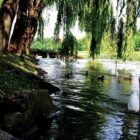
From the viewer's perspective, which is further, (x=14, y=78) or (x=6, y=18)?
(x=6, y=18)

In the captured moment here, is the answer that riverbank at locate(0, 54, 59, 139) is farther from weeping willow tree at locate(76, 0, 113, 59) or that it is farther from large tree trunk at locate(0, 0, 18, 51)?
weeping willow tree at locate(76, 0, 113, 59)

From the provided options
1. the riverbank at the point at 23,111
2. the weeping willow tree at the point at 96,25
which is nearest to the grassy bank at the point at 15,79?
the riverbank at the point at 23,111

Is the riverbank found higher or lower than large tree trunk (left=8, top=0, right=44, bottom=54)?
lower

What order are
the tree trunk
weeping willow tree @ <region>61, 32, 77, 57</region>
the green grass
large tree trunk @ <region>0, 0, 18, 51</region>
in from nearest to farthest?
the green grass, large tree trunk @ <region>0, 0, 18, 51</region>, the tree trunk, weeping willow tree @ <region>61, 32, 77, 57</region>

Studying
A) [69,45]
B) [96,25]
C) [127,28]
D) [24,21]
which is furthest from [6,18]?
[69,45]

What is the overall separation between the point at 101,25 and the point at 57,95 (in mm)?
Answer: 4367

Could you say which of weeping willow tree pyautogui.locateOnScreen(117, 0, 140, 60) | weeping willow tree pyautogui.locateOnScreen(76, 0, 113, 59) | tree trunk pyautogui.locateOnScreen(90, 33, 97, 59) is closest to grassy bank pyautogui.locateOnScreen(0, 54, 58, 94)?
tree trunk pyautogui.locateOnScreen(90, 33, 97, 59)

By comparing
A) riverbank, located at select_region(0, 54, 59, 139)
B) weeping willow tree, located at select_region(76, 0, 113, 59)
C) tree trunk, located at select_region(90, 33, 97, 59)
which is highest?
weeping willow tree, located at select_region(76, 0, 113, 59)

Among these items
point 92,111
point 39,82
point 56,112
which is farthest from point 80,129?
point 39,82

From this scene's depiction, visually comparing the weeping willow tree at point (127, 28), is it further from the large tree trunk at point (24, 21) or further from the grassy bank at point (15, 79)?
the large tree trunk at point (24, 21)

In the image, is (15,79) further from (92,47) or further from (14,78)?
(92,47)

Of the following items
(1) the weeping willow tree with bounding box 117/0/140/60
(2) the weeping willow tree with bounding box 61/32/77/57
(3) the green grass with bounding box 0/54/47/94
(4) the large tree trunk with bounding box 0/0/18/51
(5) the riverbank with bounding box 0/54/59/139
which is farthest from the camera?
(2) the weeping willow tree with bounding box 61/32/77/57

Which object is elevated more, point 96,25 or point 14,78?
point 96,25

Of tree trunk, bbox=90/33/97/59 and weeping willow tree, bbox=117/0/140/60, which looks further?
tree trunk, bbox=90/33/97/59
